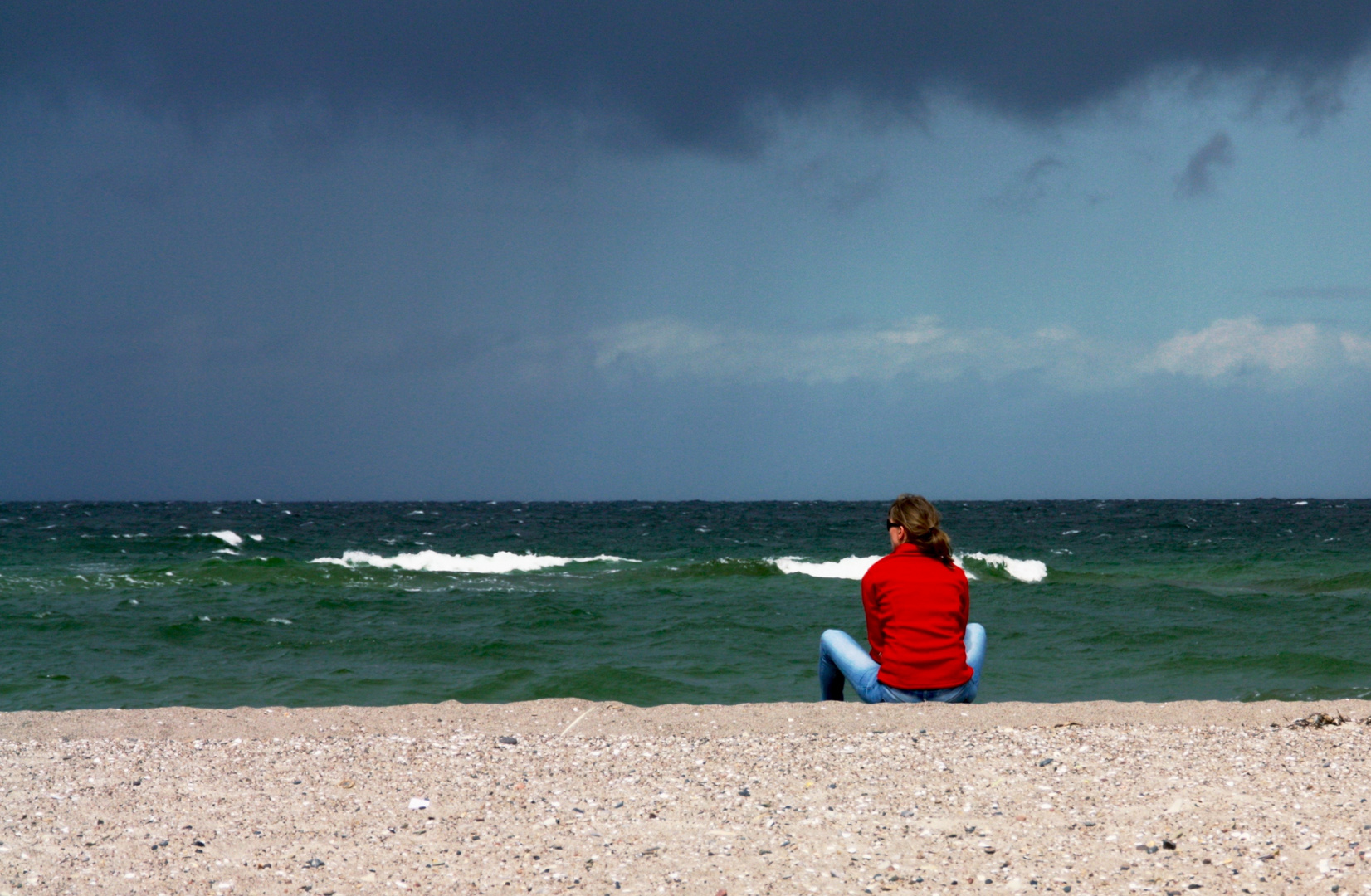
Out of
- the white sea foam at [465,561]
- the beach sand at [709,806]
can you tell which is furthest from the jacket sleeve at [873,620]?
the white sea foam at [465,561]

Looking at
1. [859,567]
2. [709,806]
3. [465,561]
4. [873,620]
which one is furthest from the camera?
[465,561]

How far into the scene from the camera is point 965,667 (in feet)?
18.9

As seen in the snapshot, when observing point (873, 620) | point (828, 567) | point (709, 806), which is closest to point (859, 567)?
point (828, 567)

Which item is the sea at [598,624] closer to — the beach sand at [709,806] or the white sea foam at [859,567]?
the white sea foam at [859,567]

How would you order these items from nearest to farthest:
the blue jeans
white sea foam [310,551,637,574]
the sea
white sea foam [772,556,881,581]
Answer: the blue jeans, the sea, white sea foam [772,556,881,581], white sea foam [310,551,637,574]

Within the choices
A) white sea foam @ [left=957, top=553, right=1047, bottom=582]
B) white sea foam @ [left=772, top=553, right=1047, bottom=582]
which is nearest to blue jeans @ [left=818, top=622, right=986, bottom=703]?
white sea foam @ [left=772, top=553, right=1047, bottom=582]

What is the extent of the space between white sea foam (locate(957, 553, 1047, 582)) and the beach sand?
1749 cm

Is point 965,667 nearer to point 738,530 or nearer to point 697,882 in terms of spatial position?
point 697,882

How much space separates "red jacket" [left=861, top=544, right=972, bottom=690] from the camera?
5.42m

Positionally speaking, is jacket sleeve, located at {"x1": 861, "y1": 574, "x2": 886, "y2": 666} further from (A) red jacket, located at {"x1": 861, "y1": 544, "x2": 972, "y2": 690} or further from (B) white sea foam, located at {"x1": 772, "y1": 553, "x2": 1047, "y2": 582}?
(B) white sea foam, located at {"x1": 772, "y1": 553, "x2": 1047, "y2": 582}

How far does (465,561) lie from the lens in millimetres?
25625

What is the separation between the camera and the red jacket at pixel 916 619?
5.42 meters

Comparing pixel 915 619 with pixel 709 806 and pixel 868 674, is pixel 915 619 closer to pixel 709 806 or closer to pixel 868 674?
pixel 868 674

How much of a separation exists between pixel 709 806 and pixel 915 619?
1.85 meters
